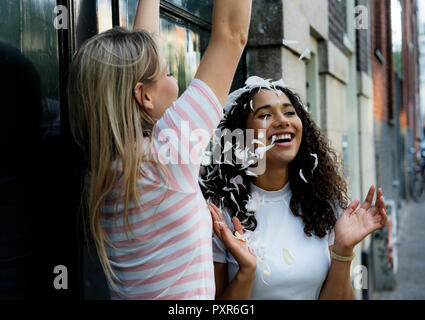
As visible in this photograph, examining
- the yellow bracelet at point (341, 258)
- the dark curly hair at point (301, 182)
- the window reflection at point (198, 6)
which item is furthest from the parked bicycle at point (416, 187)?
the yellow bracelet at point (341, 258)

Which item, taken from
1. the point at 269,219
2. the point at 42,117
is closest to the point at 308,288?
the point at 269,219

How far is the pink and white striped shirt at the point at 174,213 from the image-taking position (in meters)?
1.40

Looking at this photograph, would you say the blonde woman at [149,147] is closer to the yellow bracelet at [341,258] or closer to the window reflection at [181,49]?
the yellow bracelet at [341,258]

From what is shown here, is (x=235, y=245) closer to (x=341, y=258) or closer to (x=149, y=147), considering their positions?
(x=341, y=258)

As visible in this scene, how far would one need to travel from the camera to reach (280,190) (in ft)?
7.79

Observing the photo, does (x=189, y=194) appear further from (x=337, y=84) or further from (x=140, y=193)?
(x=337, y=84)

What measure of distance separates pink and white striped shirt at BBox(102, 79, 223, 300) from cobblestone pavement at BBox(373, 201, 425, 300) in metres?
5.66

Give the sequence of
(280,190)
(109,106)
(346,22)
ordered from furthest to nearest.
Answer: (346,22), (280,190), (109,106)

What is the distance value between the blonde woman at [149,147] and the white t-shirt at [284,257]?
67cm

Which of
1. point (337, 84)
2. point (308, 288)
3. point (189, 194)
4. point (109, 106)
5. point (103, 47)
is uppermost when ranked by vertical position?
point (337, 84)

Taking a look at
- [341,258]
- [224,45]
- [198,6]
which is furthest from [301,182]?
[198,6]

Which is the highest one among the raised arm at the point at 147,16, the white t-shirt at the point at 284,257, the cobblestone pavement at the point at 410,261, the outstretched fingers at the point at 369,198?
the raised arm at the point at 147,16

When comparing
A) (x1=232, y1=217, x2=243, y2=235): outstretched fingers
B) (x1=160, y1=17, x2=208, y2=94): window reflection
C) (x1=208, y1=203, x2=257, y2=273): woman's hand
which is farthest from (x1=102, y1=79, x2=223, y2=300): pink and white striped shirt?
(x1=160, y1=17, x2=208, y2=94): window reflection
